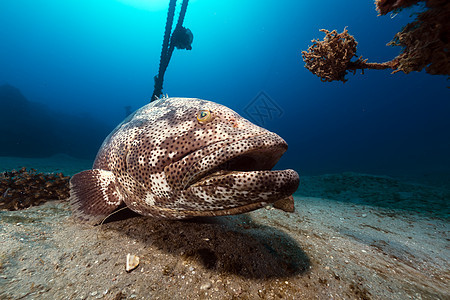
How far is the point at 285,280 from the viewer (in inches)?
67.9

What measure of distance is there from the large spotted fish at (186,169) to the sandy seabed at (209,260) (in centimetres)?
40

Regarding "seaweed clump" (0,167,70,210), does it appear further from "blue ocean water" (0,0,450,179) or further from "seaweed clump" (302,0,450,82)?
"blue ocean water" (0,0,450,179)

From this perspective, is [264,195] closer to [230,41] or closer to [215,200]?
[215,200]

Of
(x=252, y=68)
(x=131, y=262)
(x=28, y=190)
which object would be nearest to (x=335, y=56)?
(x=131, y=262)

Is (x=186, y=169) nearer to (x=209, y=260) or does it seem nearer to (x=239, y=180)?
(x=239, y=180)

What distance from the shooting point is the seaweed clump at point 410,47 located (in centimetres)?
245

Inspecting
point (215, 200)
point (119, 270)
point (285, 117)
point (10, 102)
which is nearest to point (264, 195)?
point (215, 200)

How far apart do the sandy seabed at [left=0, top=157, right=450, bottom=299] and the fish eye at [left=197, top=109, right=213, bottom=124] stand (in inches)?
58.0

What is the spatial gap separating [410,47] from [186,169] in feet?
13.1

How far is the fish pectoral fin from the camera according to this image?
7.91 feet

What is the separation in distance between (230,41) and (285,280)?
459ft

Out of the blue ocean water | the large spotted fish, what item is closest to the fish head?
the large spotted fish

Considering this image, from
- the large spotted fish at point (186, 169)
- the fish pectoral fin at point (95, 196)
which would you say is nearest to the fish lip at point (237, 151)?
the large spotted fish at point (186, 169)

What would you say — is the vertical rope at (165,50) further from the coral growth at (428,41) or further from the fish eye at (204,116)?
the coral growth at (428,41)
